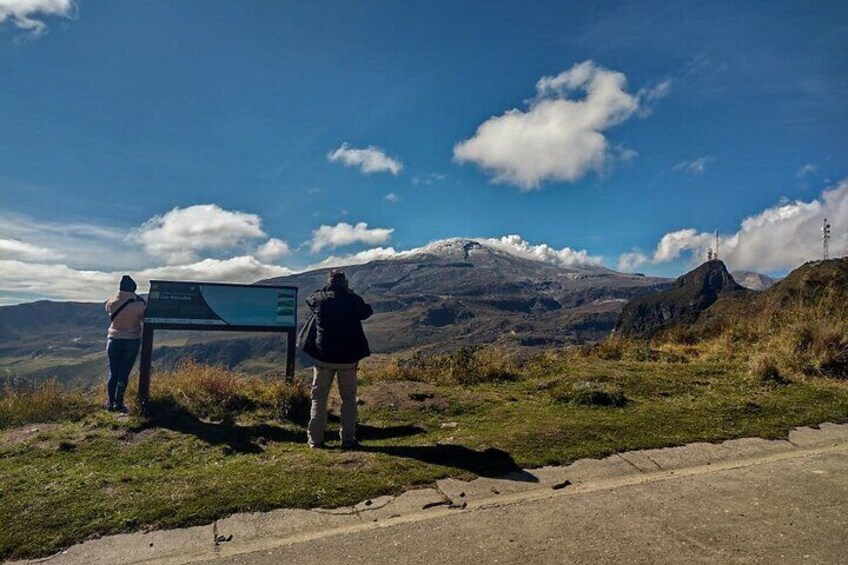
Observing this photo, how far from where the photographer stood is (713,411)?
759 centimetres

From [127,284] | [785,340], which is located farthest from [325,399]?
[785,340]

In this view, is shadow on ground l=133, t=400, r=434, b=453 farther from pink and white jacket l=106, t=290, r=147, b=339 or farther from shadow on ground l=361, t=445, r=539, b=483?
pink and white jacket l=106, t=290, r=147, b=339

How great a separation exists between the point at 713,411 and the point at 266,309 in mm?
7054

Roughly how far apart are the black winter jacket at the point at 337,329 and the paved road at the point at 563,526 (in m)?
2.27

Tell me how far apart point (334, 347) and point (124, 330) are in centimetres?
457

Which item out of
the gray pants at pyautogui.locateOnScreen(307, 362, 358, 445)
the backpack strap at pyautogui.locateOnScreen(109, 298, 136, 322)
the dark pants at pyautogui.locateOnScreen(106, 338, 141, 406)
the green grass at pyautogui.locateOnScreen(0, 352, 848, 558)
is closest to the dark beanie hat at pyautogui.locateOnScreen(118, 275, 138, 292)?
the backpack strap at pyautogui.locateOnScreen(109, 298, 136, 322)

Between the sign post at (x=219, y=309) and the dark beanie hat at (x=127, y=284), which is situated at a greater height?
the dark beanie hat at (x=127, y=284)

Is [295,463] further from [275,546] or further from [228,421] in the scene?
[228,421]

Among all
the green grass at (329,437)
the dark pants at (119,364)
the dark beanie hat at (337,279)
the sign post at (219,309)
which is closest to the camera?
the green grass at (329,437)

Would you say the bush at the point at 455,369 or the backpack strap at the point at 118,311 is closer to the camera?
the backpack strap at the point at 118,311

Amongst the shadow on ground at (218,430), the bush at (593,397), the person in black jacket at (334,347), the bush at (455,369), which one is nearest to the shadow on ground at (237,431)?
the shadow on ground at (218,430)

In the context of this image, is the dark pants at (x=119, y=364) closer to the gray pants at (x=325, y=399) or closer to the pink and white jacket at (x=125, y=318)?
the pink and white jacket at (x=125, y=318)

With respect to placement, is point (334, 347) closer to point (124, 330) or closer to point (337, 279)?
point (337, 279)

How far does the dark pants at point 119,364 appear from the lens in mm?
8930
